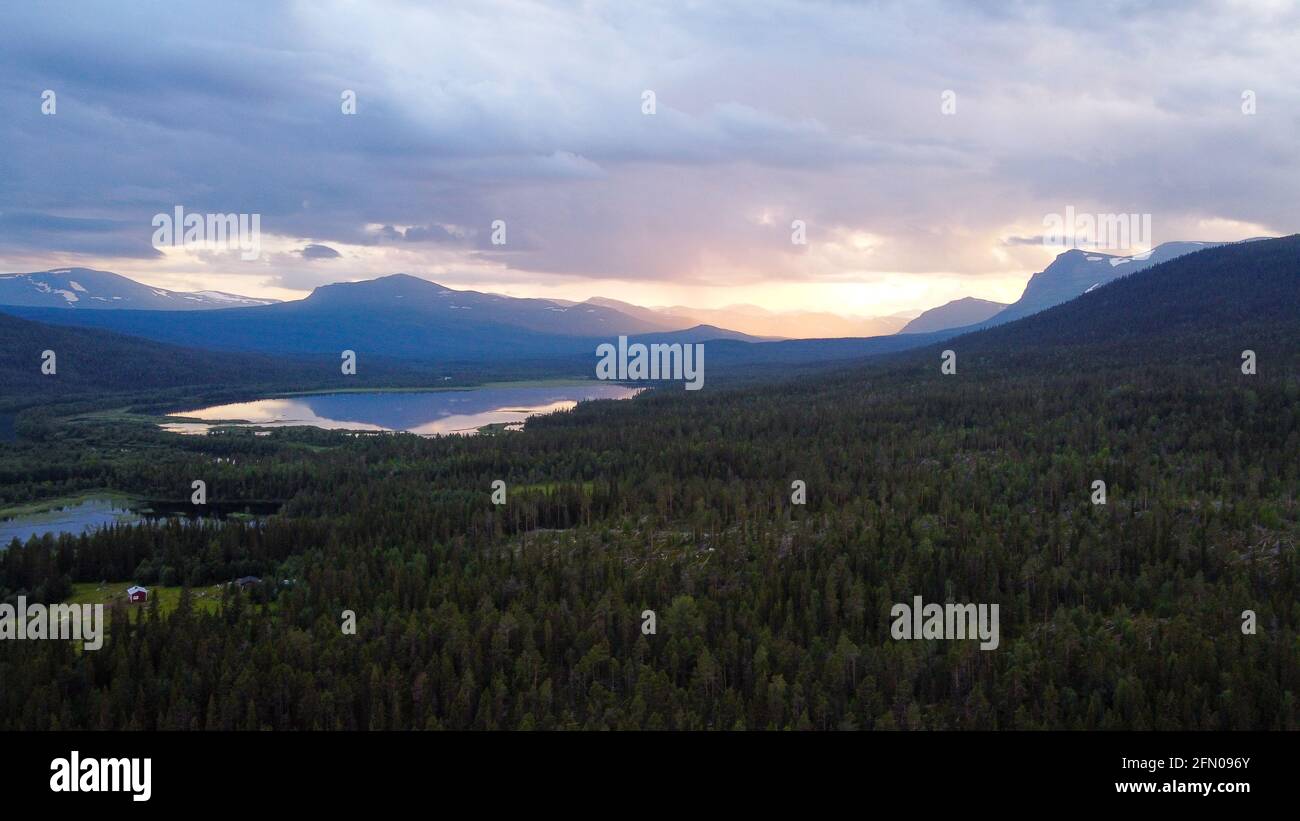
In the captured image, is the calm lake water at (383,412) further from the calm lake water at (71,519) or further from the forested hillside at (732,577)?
the calm lake water at (71,519)

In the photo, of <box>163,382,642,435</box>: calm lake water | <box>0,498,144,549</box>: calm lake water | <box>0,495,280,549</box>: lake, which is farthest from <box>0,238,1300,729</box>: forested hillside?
<box>163,382,642,435</box>: calm lake water

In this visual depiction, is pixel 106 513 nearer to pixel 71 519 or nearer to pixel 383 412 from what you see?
pixel 71 519

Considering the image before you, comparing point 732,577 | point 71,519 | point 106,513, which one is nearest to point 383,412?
point 106,513

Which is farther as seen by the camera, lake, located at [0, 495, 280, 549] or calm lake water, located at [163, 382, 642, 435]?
calm lake water, located at [163, 382, 642, 435]

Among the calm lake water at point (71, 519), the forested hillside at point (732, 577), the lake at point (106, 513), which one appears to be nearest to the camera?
the forested hillside at point (732, 577)

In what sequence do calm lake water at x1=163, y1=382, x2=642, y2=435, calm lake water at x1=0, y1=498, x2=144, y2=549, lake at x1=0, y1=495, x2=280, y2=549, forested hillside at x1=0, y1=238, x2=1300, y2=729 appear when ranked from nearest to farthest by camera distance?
1. forested hillside at x1=0, y1=238, x2=1300, y2=729
2. calm lake water at x1=0, y1=498, x2=144, y2=549
3. lake at x1=0, y1=495, x2=280, y2=549
4. calm lake water at x1=163, y1=382, x2=642, y2=435

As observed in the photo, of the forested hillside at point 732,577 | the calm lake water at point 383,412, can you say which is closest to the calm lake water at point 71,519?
the forested hillside at point 732,577

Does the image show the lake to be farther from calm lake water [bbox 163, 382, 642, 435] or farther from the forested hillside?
calm lake water [bbox 163, 382, 642, 435]
